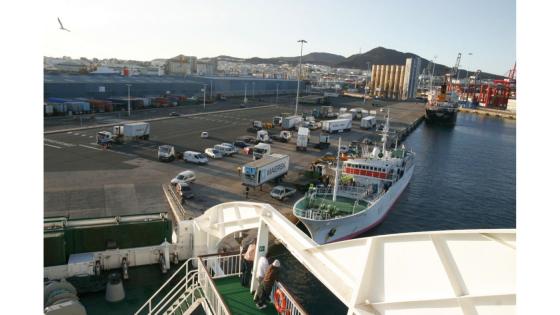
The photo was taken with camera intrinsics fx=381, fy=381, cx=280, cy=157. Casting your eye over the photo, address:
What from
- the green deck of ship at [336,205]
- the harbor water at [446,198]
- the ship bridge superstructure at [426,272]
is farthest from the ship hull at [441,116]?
the ship bridge superstructure at [426,272]

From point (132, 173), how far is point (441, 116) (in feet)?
319

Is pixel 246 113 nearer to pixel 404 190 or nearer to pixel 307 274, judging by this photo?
pixel 404 190

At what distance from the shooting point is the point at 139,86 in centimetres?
9462

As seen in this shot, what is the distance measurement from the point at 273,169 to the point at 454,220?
58.3 feet

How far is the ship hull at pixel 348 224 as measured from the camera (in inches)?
1057

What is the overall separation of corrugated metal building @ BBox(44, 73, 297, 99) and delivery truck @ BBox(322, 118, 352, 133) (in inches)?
1948

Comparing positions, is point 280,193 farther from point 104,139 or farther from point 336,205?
point 104,139

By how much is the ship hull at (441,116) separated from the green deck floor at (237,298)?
11204 centimetres

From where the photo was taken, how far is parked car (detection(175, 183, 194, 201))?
102 feet

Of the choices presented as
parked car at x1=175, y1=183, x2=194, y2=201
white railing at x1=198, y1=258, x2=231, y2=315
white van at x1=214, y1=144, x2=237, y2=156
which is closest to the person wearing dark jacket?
white railing at x1=198, y1=258, x2=231, y2=315

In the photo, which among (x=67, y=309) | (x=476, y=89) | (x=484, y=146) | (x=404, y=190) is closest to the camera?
(x=67, y=309)

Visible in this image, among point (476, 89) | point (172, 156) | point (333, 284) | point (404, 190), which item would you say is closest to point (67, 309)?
point (333, 284)

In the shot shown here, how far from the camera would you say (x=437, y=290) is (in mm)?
4816

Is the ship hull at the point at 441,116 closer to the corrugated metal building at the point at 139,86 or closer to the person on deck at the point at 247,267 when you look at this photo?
the corrugated metal building at the point at 139,86
